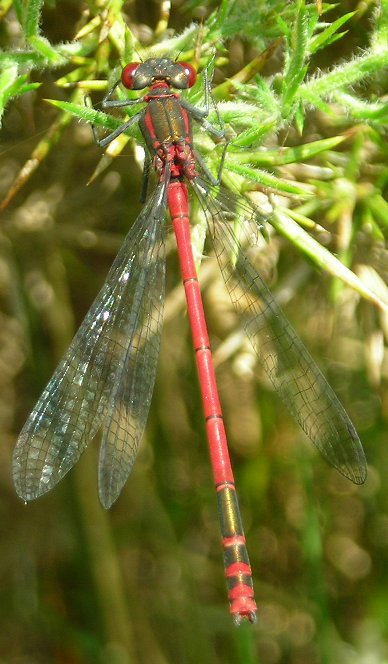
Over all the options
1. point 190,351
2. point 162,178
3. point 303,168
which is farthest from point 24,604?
point 303,168

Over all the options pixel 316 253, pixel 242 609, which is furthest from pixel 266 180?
pixel 242 609

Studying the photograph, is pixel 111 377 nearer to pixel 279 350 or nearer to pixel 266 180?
pixel 279 350

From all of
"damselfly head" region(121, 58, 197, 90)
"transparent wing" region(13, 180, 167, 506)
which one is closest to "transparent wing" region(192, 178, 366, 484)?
"transparent wing" region(13, 180, 167, 506)

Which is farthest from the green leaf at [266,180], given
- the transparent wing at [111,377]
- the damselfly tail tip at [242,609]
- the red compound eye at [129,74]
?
the damselfly tail tip at [242,609]

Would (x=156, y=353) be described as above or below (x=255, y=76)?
below

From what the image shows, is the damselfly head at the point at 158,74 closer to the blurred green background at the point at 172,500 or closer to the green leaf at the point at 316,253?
the blurred green background at the point at 172,500
